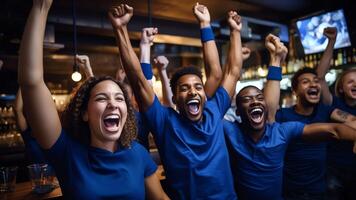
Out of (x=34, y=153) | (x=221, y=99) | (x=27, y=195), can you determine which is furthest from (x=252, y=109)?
(x=34, y=153)

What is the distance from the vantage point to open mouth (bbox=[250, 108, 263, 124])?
1.94 m

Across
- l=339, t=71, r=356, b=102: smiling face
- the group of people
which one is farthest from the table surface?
l=339, t=71, r=356, b=102: smiling face

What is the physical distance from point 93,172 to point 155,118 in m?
0.54

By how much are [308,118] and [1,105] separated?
6.67 meters

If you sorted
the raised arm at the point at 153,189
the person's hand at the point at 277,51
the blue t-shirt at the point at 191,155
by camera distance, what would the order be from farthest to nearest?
the person's hand at the point at 277,51 < the blue t-shirt at the point at 191,155 < the raised arm at the point at 153,189

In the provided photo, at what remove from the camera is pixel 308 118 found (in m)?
2.42

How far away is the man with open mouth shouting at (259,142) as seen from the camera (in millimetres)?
1836

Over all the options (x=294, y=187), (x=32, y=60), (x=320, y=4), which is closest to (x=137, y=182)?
(x=32, y=60)

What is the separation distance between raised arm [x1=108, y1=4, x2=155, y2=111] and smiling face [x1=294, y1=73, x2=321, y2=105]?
138 centimetres

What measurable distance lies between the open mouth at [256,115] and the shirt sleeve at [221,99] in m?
0.17

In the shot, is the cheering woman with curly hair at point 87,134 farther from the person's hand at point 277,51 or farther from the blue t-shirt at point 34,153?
the person's hand at point 277,51

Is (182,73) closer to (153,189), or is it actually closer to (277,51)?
(153,189)

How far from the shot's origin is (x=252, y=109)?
195 centimetres

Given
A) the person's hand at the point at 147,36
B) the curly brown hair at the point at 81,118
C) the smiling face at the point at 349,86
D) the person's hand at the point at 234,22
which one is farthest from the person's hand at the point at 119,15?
the smiling face at the point at 349,86
